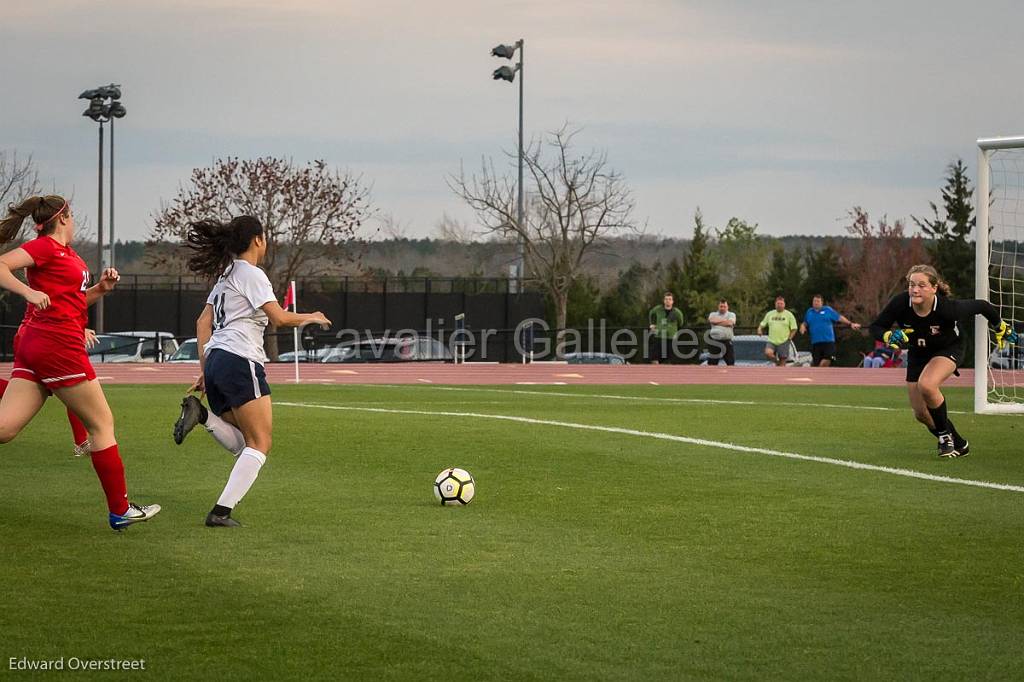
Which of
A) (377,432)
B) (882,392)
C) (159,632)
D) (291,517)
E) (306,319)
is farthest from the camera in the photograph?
(882,392)

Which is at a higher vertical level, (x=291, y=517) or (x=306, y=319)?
(x=306, y=319)

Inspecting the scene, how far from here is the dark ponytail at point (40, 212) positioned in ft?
27.1

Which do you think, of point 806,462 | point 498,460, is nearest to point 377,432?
point 498,460

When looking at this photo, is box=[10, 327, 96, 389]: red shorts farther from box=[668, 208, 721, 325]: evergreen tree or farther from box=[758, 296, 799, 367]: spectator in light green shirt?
box=[668, 208, 721, 325]: evergreen tree

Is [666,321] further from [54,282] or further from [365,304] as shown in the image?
[54,282]

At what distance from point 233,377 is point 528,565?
2.22 metres

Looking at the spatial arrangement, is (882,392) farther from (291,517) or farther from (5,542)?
(5,542)

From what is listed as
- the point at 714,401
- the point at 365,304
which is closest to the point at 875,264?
the point at 365,304

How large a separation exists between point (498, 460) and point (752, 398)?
1127 centimetres

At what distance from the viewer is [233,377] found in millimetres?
8438

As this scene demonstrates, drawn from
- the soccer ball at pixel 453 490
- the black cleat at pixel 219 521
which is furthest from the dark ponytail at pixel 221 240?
the soccer ball at pixel 453 490

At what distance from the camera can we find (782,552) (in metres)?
7.84

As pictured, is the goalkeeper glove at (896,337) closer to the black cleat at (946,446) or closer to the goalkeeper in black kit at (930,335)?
the goalkeeper in black kit at (930,335)

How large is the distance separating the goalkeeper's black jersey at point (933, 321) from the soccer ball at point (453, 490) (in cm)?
504
